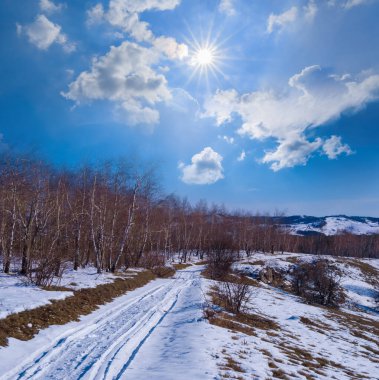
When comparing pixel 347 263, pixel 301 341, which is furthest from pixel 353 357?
pixel 347 263

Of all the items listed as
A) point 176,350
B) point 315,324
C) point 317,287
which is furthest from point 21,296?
point 317,287

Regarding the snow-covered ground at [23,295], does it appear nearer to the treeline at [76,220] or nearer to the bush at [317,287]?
the treeline at [76,220]

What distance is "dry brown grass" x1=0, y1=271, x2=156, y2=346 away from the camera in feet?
26.6

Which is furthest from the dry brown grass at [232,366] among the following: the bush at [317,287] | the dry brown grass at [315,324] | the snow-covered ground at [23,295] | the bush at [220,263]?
the bush at [317,287]

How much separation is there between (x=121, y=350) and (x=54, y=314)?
4192 mm

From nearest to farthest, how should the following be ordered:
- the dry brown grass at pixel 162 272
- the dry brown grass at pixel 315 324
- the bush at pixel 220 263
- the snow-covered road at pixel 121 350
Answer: the snow-covered road at pixel 121 350 < the dry brown grass at pixel 315 324 < the bush at pixel 220 263 < the dry brown grass at pixel 162 272

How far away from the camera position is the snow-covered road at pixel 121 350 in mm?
6141

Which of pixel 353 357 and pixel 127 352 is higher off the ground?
pixel 127 352

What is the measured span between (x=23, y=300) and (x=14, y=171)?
39.7 ft

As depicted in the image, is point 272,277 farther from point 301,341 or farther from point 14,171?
point 14,171

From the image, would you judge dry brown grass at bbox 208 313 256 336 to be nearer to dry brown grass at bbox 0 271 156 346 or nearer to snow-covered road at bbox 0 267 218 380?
snow-covered road at bbox 0 267 218 380

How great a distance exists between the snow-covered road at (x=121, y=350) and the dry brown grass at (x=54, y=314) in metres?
0.40

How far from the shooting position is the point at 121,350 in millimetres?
7473

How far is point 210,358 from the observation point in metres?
7.52
